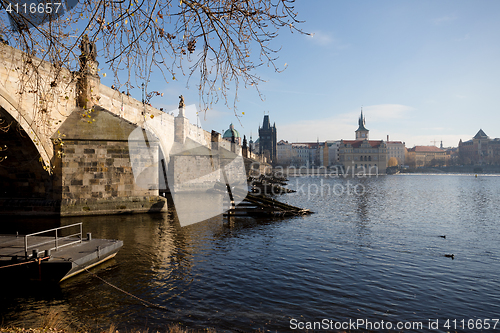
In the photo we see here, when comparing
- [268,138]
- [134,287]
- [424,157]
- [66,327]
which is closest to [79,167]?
[134,287]

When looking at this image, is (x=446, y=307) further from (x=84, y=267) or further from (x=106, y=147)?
(x=106, y=147)

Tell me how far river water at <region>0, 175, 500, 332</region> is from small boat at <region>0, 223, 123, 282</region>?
297 millimetres

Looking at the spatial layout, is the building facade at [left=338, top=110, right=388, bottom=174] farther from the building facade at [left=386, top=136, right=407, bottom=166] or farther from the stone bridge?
the stone bridge

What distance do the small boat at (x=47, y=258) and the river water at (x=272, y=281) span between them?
297 mm

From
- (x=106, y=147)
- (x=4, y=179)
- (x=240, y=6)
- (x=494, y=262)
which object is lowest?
(x=494, y=262)

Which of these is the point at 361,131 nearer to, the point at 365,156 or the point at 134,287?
the point at 365,156

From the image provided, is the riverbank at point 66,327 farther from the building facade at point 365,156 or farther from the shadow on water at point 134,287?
the building facade at point 365,156

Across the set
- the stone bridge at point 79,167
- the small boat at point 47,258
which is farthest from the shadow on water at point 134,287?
the stone bridge at point 79,167

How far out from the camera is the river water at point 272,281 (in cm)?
641

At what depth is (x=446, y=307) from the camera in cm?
710

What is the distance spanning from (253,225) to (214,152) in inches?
822

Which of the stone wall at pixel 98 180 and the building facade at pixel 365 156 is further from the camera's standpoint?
the building facade at pixel 365 156

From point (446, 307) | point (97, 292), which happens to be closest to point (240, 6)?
point (97, 292)

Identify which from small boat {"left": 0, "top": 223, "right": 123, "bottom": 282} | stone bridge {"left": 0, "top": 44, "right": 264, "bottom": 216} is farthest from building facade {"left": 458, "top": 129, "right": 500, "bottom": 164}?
small boat {"left": 0, "top": 223, "right": 123, "bottom": 282}
